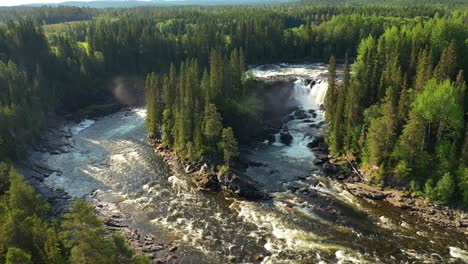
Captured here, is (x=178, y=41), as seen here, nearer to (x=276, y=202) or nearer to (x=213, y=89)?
(x=213, y=89)

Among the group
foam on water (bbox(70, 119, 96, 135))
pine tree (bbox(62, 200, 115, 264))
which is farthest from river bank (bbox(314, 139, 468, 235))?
foam on water (bbox(70, 119, 96, 135))

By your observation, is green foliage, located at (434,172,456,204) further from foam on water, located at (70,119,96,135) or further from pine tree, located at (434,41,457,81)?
foam on water, located at (70,119,96,135)

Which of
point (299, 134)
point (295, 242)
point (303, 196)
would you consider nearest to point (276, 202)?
point (303, 196)

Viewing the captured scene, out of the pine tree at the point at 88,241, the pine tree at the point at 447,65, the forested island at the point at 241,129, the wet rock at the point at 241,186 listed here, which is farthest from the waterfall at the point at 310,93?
the pine tree at the point at 88,241

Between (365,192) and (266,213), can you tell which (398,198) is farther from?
(266,213)

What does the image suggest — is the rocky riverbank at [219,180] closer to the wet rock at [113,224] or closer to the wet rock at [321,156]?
the wet rock at [113,224]

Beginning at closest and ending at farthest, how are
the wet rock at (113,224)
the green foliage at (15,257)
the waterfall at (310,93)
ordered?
the green foliage at (15,257)
the wet rock at (113,224)
the waterfall at (310,93)
